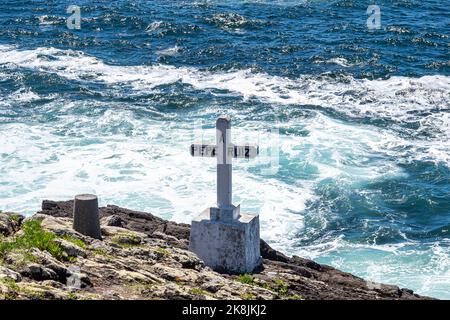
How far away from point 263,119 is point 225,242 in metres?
19.6

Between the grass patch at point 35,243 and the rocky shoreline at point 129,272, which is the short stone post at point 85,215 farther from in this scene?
the grass patch at point 35,243

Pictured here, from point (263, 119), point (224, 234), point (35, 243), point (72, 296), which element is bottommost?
point (263, 119)

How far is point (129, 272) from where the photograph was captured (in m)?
14.4

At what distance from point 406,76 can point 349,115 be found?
7962mm

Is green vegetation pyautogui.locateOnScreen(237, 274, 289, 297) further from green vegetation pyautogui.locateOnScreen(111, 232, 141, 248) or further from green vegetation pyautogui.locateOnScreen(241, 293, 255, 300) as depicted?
green vegetation pyautogui.locateOnScreen(111, 232, 141, 248)

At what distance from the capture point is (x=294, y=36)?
51594 mm

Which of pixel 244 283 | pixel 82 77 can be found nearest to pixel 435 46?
pixel 82 77

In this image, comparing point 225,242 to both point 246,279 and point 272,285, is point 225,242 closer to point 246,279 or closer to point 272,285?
point 246,279

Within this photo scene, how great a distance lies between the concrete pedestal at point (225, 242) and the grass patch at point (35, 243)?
3.16 meters

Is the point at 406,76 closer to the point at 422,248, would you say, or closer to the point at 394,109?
the point at 394,109

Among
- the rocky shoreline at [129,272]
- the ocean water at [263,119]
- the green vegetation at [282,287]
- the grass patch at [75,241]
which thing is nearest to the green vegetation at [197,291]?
the rocky shoreline at [129,272]

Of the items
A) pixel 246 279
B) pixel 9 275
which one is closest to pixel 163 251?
pixel 246 279

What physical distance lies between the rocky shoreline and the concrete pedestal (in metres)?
0.40

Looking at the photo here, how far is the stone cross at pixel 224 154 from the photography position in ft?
53.0
